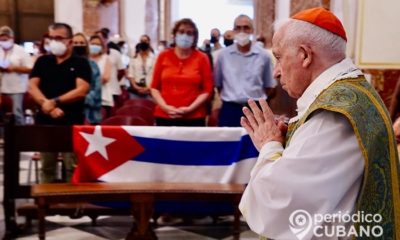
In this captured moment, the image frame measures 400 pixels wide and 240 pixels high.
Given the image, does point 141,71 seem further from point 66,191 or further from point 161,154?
point 66,191

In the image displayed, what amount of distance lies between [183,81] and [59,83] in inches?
42.0

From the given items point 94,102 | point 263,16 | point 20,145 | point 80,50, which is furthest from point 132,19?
point 20,145

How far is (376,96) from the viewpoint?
1.71 m

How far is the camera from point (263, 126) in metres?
1.86

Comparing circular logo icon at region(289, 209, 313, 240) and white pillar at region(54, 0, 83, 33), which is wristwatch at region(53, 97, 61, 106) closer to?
circular logo icon at region(289, 209, 313, 240)

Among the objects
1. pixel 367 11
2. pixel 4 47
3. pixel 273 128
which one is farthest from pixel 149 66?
pixel 273 128

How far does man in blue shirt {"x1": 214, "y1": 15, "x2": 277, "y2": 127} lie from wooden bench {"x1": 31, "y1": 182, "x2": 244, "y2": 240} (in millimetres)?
1236

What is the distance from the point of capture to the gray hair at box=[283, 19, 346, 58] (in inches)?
66.4

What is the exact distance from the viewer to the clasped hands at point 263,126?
1837 mm

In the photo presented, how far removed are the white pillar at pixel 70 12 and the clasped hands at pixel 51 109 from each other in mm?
6629

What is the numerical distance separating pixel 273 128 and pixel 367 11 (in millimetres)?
3334

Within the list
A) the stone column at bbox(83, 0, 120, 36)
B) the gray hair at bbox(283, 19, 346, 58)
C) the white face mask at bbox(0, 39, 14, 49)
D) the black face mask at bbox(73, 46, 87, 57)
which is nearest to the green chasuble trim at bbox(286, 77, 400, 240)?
the gray hair at bbox(283, 19, 346, 58)

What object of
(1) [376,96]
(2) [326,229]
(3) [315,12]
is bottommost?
(2) [326,229]

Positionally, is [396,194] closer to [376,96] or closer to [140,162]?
[376,96]
